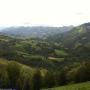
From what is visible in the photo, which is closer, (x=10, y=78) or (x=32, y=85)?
(x=32, y=85)

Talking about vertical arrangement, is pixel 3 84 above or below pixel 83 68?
below

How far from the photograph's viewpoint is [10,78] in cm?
14300

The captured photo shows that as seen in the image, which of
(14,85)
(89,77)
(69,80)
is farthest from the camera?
(14,85)

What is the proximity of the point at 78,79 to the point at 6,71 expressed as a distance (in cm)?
4215

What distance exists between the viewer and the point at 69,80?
125875 mm

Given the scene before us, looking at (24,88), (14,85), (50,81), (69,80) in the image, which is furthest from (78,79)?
(14,85)

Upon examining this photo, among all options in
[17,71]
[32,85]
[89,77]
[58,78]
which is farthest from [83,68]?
[17,71]

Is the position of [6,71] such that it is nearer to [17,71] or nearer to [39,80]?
[17,71]

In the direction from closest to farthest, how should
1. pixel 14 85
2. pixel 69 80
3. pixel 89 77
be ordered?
pixel 89 77 < pixel 69 80 < pixel 14 85

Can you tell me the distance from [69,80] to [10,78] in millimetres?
34118

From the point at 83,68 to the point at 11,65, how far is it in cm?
4114

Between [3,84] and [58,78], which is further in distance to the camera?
[3,84]

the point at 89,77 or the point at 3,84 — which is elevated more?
the point at 89,77

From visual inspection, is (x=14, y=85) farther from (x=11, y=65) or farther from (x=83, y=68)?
(x=83, y=68)
